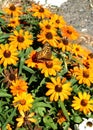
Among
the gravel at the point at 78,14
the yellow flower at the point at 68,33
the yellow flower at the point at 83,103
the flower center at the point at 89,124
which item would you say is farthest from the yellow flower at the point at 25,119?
the gravel at the point at 78,14

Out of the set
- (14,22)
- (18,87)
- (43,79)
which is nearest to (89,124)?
(43,79)

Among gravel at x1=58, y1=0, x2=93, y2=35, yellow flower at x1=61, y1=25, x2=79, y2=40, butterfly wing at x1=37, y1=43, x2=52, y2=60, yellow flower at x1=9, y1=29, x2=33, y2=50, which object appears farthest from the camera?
gravel at x1=58, y1=0, x2=93, y2=35

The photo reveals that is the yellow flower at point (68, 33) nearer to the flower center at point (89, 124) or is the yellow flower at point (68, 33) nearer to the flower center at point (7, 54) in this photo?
the flower center at point (7, 54)

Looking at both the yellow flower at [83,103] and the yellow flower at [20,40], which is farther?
the yellow flower at [20,40]

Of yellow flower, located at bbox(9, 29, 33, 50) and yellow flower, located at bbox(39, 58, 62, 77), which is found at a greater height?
yellow flower, located at bbox(9, 29, 33, 50)

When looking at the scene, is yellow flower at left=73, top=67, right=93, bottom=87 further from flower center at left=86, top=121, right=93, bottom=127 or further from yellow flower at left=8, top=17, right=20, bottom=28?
yellow flower at left=8, top=17, right=20, bottom=28

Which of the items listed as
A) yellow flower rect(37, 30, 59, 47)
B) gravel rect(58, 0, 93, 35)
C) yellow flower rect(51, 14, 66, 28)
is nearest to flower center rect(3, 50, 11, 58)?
yellow flower rect(37, 30, 59, 47)

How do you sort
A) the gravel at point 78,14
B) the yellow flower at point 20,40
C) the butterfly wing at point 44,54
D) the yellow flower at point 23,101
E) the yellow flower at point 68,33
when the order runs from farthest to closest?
the gravel at point 78,14
the yellow flower at point 68,33
the yellow flower at point 20,40
the butterfly wing at point 44,54
the yellow flower at point 23,101

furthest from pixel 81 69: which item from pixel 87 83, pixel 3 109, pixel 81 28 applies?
pixel 81 28
